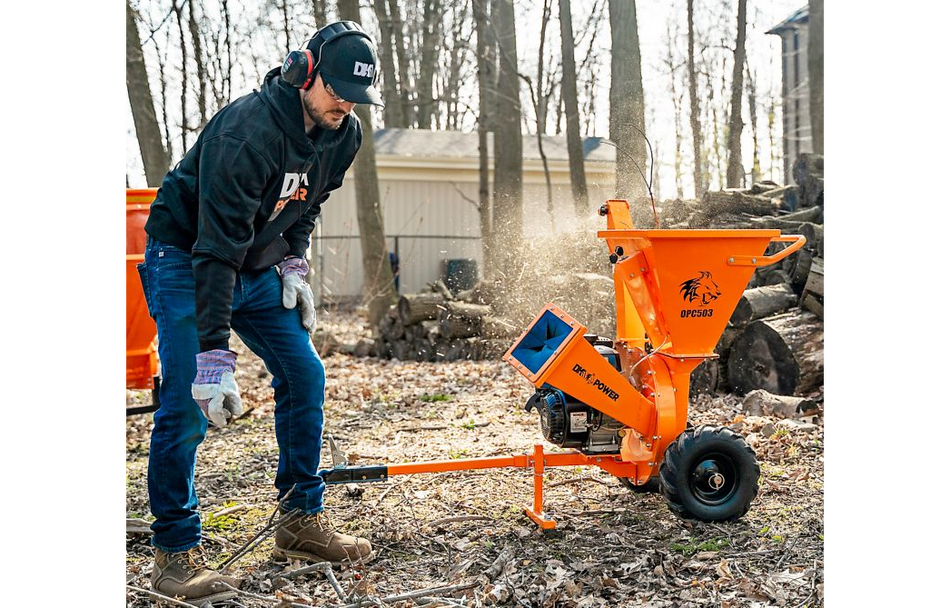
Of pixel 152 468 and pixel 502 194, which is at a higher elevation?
pixel 502 194

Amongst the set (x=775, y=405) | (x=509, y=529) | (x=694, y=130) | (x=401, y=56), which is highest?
(x=401, y=56)

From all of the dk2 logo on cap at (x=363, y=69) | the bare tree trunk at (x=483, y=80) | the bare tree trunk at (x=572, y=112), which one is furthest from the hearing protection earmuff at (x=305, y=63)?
the bare tree trunk at (x=483, y=80)

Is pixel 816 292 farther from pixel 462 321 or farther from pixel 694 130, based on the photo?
pixel 462 321

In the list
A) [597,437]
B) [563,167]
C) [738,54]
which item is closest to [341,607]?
[597,437]

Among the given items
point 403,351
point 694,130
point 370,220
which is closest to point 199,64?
point 370,220

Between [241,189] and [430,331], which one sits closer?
[241,189]

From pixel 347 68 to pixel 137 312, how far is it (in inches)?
136

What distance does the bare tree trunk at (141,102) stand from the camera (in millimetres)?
10555

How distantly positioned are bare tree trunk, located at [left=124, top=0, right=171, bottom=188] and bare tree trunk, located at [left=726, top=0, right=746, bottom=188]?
23.8 ft

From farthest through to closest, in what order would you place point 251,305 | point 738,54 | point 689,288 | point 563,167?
point 563,167 → point 738,54 → point 689,288 → point 251,305

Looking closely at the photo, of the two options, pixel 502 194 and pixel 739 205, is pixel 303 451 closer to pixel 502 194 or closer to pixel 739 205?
pixel 739 205

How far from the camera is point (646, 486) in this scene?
4430 mm

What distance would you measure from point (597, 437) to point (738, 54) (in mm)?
8333
